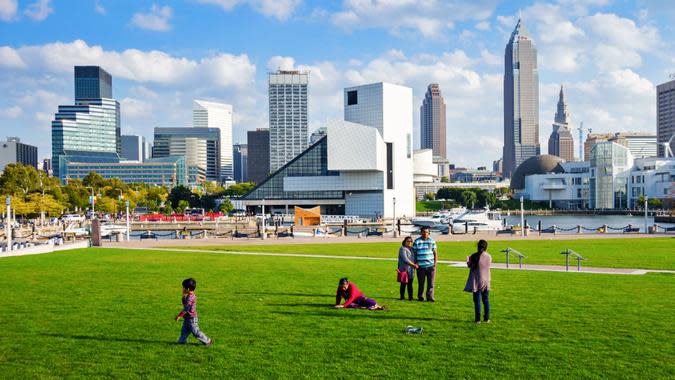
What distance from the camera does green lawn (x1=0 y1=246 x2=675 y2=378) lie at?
9484 mm

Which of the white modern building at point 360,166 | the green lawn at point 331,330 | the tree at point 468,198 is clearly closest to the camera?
the green lawn at point 331,330

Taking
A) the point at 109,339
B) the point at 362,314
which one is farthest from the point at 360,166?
the point at 109,339

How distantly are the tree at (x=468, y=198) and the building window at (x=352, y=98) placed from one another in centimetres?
5464

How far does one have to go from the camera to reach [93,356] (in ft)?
33.7

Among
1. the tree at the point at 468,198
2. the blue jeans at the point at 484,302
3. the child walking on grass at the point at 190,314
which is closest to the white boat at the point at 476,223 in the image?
the blue jeans at the point at 484,302

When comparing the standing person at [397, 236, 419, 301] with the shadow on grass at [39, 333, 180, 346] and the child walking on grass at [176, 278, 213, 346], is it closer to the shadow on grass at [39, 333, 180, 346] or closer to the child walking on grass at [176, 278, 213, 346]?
the child walking on grass at [176, 278, 213, 346]

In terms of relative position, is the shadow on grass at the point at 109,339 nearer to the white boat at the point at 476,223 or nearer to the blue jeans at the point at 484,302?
the blue jeans at the point at 484,302

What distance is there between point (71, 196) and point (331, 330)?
109 m

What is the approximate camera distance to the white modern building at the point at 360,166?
114m

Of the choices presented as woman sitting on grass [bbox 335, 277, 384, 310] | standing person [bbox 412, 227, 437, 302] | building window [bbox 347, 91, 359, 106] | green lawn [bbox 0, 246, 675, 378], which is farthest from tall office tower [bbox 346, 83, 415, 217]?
woman sitting on grass [bbox 335, 277, 384, 310]

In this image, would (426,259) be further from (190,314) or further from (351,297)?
(190,314)

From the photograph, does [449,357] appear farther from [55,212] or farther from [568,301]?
[55,212]

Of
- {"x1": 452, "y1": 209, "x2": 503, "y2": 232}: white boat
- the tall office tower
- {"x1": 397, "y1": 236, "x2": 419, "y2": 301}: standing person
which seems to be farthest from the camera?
the tall office tower

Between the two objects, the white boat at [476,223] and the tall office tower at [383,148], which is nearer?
the white boat at [476,223]
